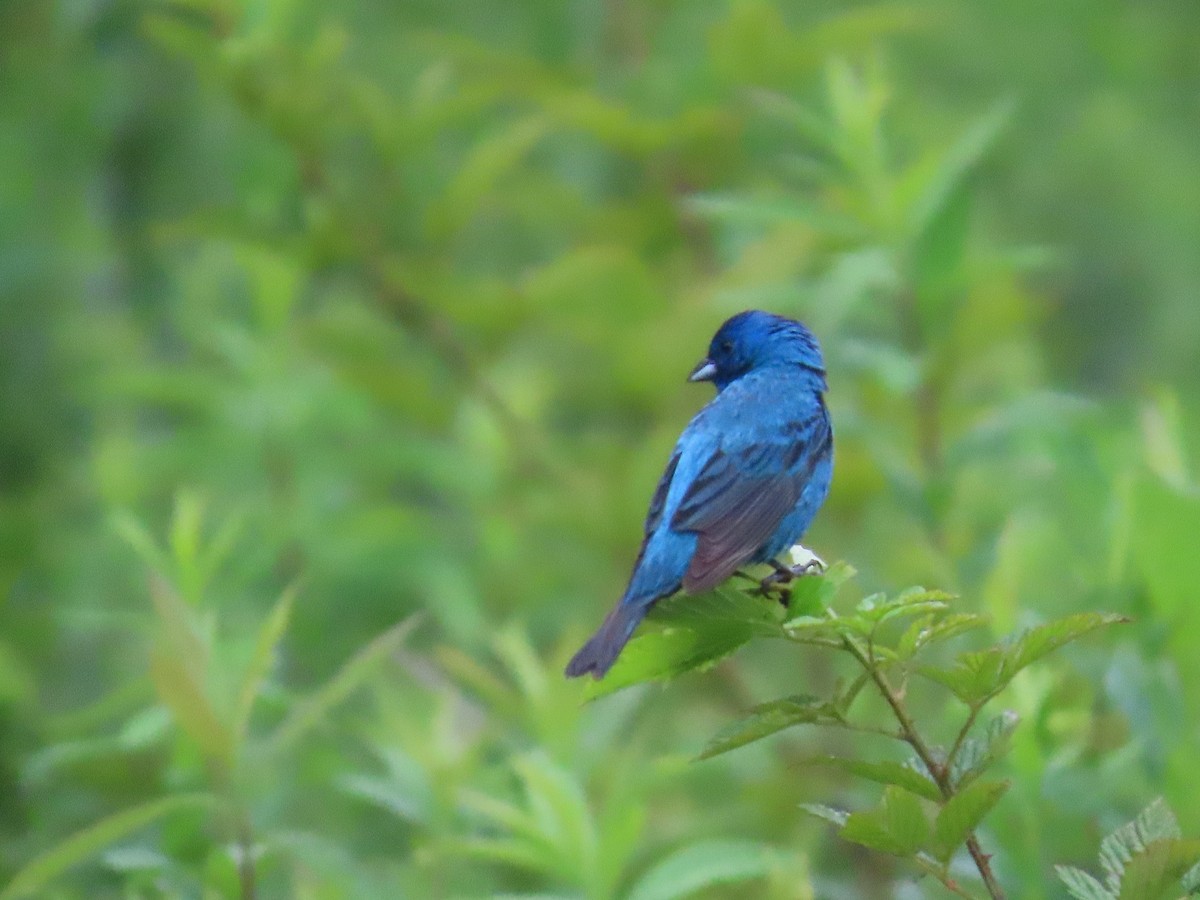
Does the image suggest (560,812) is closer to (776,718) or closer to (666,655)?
(666,655)

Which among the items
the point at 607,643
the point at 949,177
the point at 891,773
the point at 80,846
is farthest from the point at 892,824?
the point at 949,177

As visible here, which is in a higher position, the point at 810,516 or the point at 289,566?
the point at 289,566

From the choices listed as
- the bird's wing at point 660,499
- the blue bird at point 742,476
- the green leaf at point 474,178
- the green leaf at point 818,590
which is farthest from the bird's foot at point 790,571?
the green leaf at point 474,178

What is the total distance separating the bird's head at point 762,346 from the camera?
3600 mm

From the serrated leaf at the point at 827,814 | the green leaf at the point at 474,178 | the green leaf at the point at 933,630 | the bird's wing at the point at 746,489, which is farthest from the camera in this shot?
the green leaf at the point at 474,178

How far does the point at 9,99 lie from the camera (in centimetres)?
596

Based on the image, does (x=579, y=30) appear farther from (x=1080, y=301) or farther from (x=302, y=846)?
(x=302, y=846)

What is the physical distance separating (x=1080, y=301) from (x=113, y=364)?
4.52 meters

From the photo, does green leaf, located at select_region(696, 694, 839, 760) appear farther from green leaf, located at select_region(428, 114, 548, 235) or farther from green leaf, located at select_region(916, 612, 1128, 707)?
green leaf, located at select_region(428, 114, 548, 235)

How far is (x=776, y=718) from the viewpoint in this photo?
1938mm

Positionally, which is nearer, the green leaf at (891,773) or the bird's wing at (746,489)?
the green leaf at (891,773)

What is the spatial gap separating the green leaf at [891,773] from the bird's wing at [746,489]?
2.58ft

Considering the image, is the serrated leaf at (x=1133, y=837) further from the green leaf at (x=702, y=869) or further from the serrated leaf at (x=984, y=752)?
the green leaf at (x=702, y=869)

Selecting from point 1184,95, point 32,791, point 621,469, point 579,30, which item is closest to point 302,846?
point 32,791
